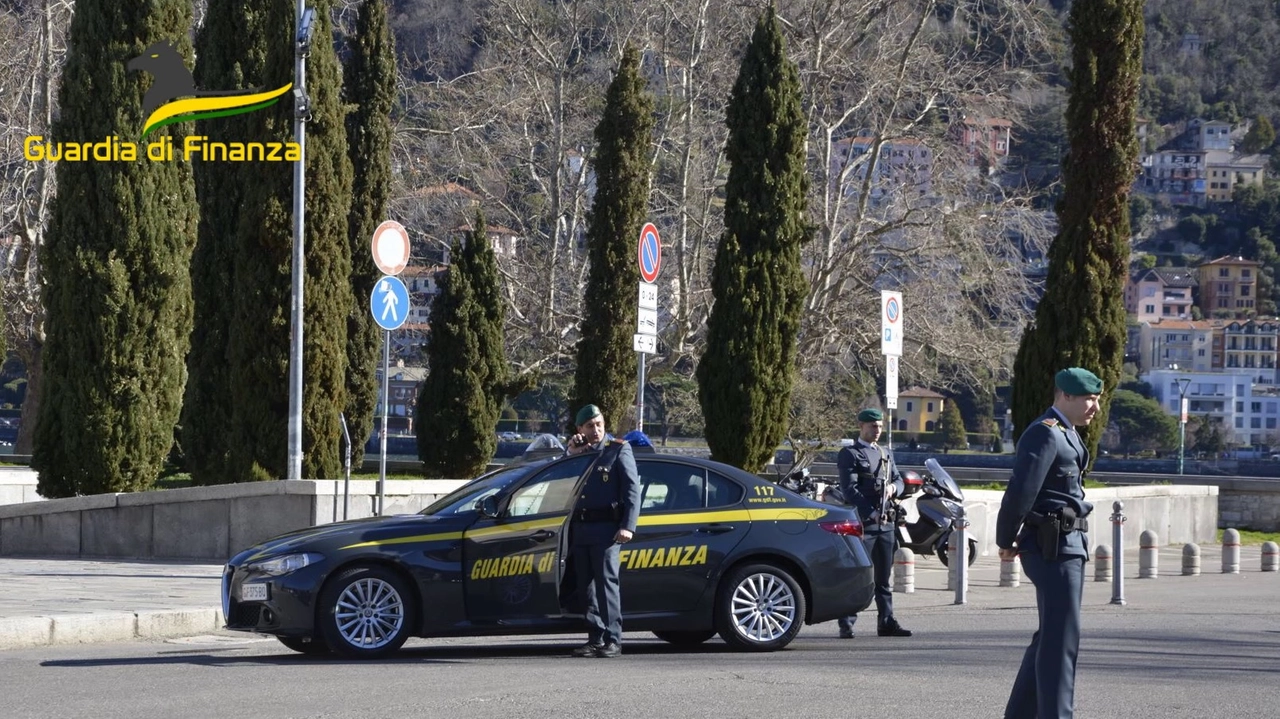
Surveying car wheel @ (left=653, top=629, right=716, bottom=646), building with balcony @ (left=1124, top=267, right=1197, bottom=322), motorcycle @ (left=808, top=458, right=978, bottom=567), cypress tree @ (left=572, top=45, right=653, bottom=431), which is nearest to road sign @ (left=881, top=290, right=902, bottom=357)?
motorcycle @ (left=808, top=458, right=978, bottom=567)

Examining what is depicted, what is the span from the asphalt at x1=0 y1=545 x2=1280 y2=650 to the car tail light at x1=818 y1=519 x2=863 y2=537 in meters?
4.11

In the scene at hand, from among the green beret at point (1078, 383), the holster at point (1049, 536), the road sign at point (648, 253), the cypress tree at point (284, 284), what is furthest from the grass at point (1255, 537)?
the holster at point (1049, 536)

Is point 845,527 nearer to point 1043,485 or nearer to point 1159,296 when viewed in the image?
point 1043,485

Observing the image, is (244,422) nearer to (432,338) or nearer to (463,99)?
(432,338)

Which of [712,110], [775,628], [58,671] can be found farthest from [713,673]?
[712,110]

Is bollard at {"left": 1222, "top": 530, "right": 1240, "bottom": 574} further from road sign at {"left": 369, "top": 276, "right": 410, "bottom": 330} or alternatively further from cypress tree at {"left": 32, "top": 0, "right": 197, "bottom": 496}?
cypress tree at {"left": 32, "top": 0, "right": 197, "bottom": 496}

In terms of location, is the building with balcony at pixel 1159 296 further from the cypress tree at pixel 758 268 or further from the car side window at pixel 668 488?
the car side window at pixel 668 488

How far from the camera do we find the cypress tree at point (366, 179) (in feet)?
Answer: 92.1

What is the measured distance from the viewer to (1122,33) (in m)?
26.6

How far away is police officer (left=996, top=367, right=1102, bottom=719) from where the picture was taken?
661 centimetres

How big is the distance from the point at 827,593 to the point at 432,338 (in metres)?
20.7

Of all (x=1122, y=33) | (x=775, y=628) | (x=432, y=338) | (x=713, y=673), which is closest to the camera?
(x=713, y=673)

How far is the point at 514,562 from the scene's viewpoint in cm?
1063

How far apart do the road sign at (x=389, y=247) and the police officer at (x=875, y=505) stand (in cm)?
562
